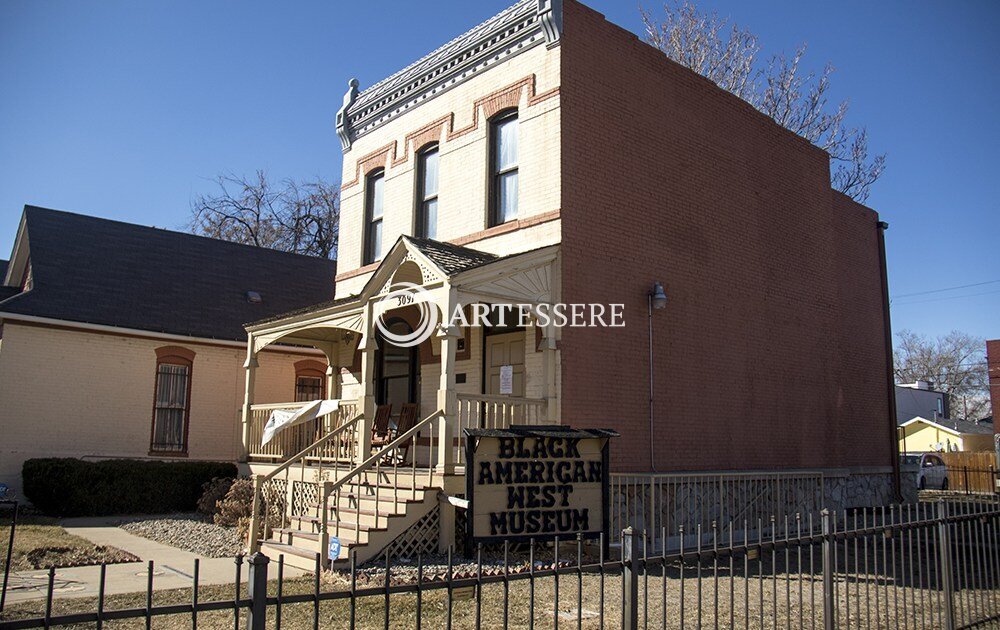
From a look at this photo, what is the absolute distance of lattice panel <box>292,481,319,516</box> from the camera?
12648 millimetres

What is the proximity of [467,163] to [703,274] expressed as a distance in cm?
476

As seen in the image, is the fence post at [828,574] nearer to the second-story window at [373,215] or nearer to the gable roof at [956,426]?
the second-story window at [373,215]

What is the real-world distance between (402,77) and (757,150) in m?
7.45

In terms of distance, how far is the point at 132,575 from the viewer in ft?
32.1

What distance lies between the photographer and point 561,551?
35.0 feet

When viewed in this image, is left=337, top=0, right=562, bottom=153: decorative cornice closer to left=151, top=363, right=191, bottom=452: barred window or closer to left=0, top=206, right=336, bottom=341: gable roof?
left=0, top=206, right=336, bottom=341: gable roof

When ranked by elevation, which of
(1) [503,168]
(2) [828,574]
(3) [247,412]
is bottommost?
(2) [828,574]

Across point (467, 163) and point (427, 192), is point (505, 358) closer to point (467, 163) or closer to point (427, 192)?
point (467, 163)

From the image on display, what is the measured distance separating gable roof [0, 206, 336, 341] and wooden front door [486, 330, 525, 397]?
8758mm

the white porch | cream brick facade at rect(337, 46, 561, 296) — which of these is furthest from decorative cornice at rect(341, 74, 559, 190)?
the white porch

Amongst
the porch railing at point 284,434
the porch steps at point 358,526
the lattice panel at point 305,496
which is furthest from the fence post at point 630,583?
the porch railing at point 284,434

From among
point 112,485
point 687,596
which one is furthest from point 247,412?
point 687,596

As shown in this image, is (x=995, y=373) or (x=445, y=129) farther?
(x=995, y=373)

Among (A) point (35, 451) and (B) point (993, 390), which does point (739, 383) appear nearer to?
(A) point (35, 451)
